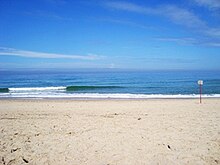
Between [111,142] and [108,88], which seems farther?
[108,88]

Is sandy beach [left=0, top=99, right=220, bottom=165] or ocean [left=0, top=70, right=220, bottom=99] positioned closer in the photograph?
sandy beach [left=0, top=99, right=220, bottom=165]

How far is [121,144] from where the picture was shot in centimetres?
610

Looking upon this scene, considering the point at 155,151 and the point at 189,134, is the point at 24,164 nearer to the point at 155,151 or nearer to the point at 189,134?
the point at 155,151

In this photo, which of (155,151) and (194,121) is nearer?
(155,151)

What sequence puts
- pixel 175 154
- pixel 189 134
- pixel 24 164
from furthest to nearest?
1. pixel 189 134
2. pixel 175 154
3. pixel 24 164

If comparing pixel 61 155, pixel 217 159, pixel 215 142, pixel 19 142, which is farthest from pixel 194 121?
pixel 19 142

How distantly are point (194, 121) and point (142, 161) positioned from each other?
183 inches

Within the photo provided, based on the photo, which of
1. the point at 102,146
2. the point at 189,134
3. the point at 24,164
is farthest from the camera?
the point at 189,134

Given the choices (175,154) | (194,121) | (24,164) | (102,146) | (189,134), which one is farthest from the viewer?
(194,121)

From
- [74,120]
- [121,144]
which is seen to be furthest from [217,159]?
[74,120]

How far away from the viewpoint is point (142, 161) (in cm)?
505

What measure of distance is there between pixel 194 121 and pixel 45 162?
6.21 metres

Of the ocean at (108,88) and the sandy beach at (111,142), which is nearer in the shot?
the sandy beach at (111,142)

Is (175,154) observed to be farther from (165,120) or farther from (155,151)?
(165,120)
